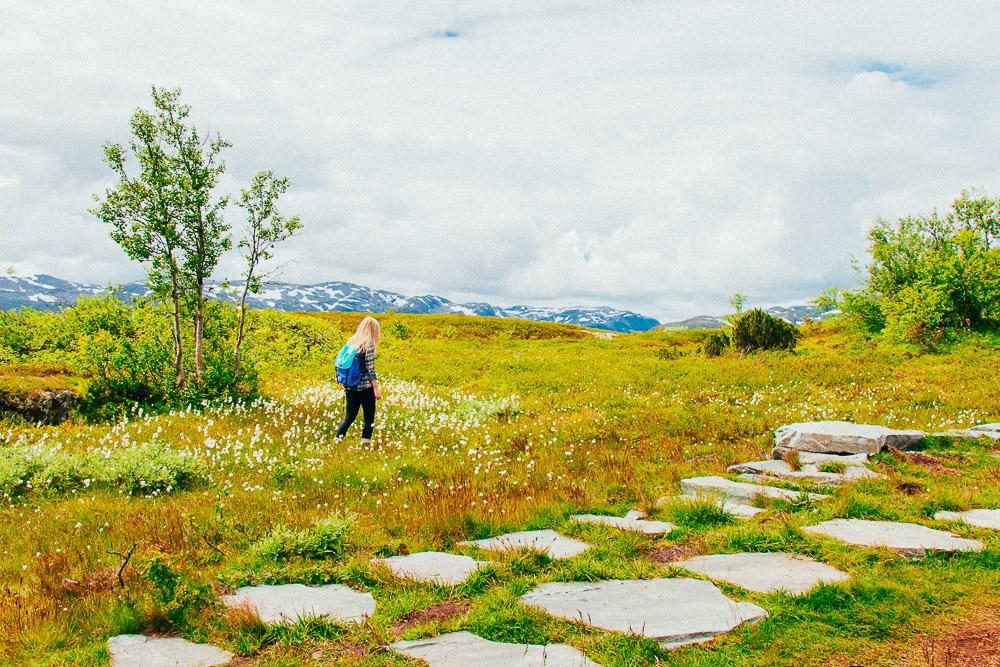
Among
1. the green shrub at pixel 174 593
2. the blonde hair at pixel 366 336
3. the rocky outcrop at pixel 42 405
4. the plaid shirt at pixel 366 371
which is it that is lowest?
the green shrub at pixel 174 593

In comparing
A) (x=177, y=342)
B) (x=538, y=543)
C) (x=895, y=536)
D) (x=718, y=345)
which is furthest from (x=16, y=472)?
(x=718, y=345)

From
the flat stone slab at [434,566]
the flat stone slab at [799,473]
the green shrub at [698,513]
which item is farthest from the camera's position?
the flat stone slab at [799,473]

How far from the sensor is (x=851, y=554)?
16.2ft

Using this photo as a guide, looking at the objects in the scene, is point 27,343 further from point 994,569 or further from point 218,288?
point 994,569

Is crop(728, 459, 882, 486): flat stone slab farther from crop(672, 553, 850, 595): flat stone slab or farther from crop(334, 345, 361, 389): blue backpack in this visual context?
crop(334, 345, 361, 389): blue backpack

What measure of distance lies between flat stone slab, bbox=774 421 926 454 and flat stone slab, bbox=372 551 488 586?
690 centimetres

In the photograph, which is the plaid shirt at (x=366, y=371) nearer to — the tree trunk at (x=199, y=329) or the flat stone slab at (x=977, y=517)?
the tree trunk at (x=199, y=329)

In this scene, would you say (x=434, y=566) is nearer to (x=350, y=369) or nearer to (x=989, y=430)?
(x=350, y=369)

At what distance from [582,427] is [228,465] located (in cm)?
656

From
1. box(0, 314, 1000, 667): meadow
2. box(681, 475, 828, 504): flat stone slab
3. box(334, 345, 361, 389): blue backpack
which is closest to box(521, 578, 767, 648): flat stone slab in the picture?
box(0, 314, 1000, 667): meadow

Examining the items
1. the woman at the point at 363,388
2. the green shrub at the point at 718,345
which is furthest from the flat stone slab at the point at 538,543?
the green shrub at the point at 718,345

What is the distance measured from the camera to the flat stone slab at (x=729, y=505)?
6.29 metres

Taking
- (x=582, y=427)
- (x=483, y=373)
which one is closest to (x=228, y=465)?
(x=582, y=427)

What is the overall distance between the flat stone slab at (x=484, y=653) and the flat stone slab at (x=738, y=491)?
3931mm
